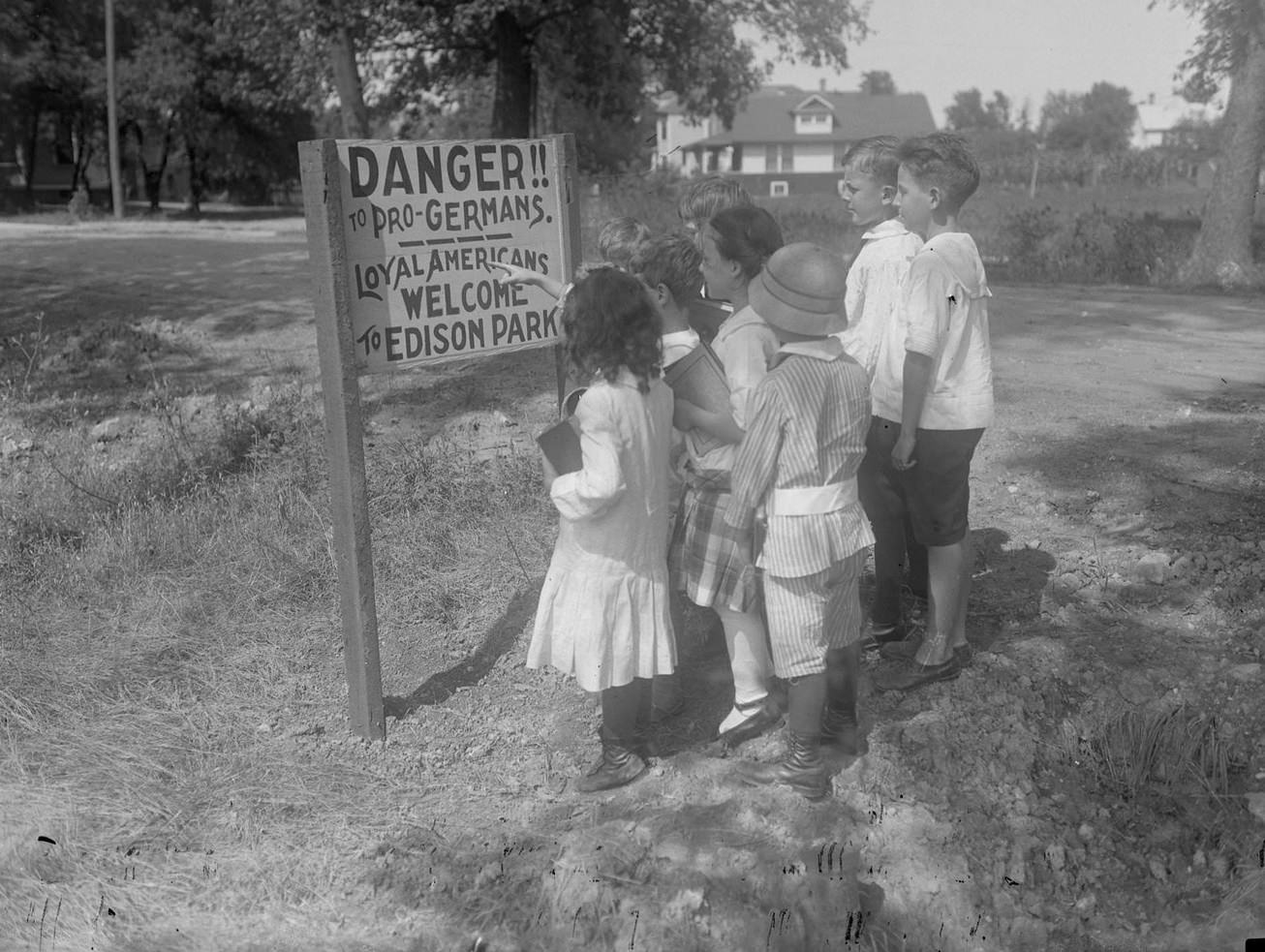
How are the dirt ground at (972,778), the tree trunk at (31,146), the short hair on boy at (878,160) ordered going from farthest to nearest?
1. the tree trunk at (31,146)
2. the short hair on boy at (878,160)
3. the dirt ground at (972,778)

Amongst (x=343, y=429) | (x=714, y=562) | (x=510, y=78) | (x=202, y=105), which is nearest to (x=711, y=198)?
(x=714, y=562)

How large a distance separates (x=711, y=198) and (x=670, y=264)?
62 centimetres

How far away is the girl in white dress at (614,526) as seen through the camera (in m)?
3.01

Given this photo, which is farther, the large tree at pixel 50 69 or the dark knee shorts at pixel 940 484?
the large tree at pixel 50 69

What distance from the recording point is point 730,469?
3.32 metres

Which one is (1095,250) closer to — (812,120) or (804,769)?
(804,769)

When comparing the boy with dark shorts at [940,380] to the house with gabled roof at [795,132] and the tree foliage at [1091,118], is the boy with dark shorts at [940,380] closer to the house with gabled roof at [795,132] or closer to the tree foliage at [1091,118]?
the house with gabled roof at [795,132]

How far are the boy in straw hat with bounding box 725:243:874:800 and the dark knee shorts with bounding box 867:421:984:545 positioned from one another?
45 cm

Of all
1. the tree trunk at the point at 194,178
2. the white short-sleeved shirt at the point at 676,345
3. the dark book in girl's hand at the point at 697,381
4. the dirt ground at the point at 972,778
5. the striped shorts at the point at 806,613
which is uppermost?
the tree trunk at the point at 194,178

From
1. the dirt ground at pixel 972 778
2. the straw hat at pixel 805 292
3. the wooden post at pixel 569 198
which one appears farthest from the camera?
the wooden post at pixel 569 198

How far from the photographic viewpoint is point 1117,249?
50.3 ft

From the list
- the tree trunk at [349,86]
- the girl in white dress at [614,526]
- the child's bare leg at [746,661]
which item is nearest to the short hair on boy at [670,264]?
the girl in white dress at [614,526]

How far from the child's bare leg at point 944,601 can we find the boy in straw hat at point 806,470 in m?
0.60

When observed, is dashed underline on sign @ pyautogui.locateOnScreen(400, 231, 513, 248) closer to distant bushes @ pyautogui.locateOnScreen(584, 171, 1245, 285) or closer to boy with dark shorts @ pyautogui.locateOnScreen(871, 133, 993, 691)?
boy with dark shorts @ pyautogui.locateOnScreen(871, 133, 993, 691)
